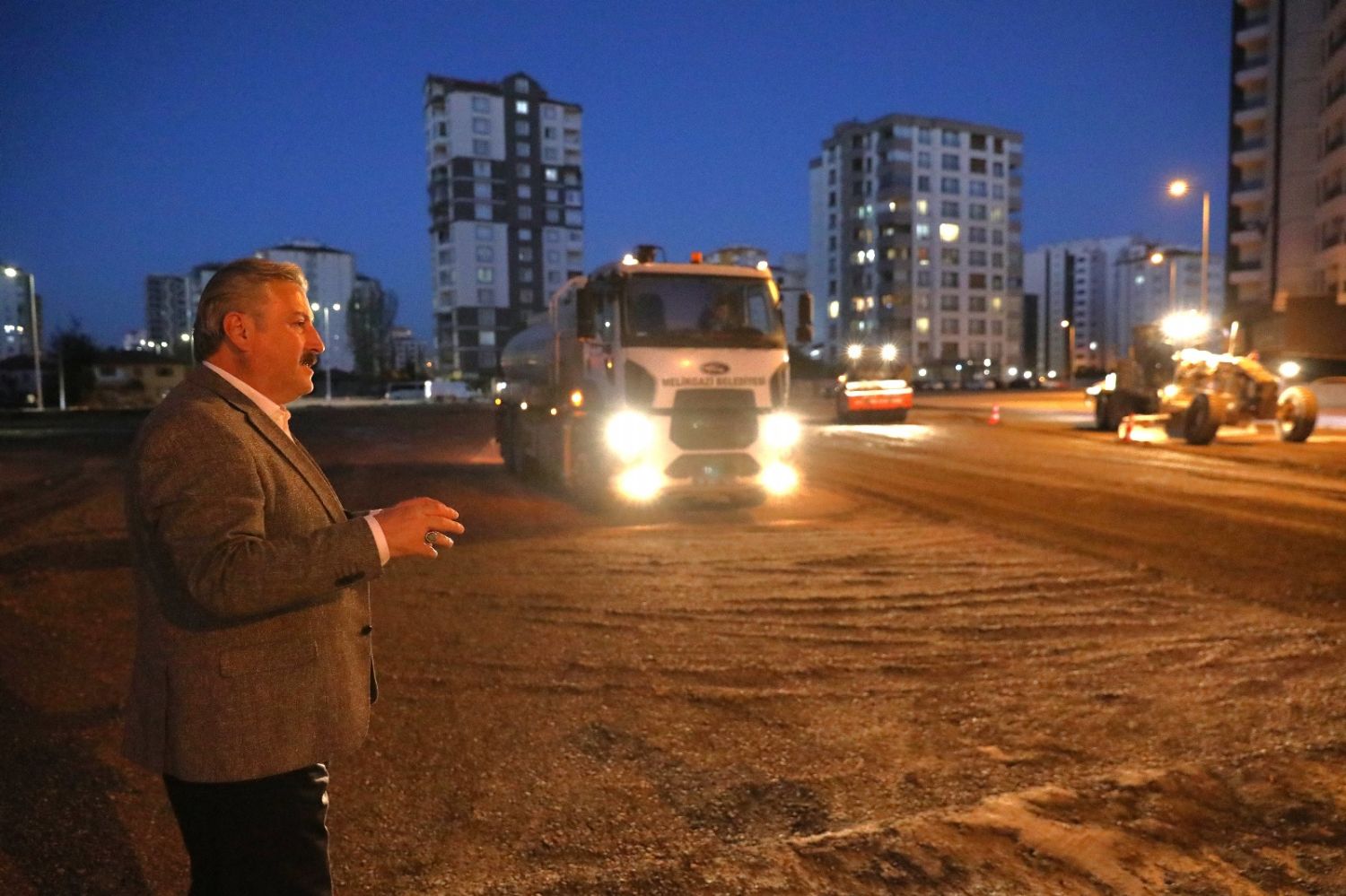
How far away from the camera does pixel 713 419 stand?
12.9 metres

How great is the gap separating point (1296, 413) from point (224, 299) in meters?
25.5

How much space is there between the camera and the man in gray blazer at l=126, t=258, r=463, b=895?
2215 millimetres

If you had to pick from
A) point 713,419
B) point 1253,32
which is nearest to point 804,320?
point 713,419

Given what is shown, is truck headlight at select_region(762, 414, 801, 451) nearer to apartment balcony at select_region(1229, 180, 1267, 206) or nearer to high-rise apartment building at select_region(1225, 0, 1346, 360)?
high-rise apartment building at select_region(1225, 0, 1346, 360)

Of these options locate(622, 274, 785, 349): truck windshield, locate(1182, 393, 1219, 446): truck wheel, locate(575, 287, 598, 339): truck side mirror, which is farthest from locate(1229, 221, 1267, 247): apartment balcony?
locate(575, 287, 598, 339): truck side mirror

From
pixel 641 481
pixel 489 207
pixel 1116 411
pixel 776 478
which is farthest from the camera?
pixel 489 207

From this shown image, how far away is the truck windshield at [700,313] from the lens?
12.8m

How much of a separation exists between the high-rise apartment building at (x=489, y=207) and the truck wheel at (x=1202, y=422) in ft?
286

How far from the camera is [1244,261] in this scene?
69938 mm

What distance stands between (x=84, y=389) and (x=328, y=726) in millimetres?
77449

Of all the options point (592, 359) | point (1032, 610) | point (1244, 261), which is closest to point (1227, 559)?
point (1032, 610)

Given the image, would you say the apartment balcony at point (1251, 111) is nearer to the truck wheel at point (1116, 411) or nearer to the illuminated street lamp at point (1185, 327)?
the illuminated street lamp at point (1185, 327)

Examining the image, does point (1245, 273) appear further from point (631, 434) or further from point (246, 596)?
point (246, 596)

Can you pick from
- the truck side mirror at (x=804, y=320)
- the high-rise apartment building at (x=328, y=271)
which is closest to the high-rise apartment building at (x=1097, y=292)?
the high-rise apartment building at (x=328, y=271)
